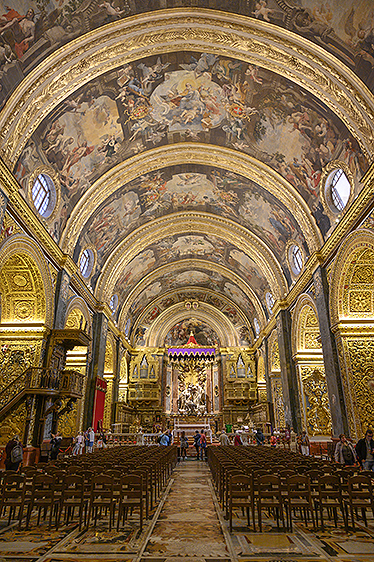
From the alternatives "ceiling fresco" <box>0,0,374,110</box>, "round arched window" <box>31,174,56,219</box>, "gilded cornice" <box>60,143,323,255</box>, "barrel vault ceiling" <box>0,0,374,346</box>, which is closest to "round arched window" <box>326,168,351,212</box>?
"barrel vault ceiling" <box>0,0,374,346</box>

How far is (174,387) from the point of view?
1310 inches

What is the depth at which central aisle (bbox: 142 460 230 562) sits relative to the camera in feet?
15.0

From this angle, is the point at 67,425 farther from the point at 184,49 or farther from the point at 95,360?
the point at 184,49

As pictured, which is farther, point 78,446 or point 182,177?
point 182,177

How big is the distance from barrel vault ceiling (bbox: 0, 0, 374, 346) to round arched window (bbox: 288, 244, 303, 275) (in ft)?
0.91

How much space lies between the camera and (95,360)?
19688 mm

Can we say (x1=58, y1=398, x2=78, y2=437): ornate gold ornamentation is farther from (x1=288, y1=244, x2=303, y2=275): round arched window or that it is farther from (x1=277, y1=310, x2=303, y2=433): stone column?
(x1=288, y1=244, x2=303, y2=275): round arched window

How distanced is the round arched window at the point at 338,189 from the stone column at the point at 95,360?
43.3ft

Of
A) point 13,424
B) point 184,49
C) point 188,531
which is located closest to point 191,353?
point 13,424

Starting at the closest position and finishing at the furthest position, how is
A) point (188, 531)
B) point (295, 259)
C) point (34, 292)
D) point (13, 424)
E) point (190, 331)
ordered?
point (188, 531)
point (13, 424)
point (34, 292)
point (295, 259)
point (190, 331)

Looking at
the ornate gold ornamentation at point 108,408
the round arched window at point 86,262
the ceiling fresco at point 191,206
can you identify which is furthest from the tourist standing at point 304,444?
the round arched window at point 86,262

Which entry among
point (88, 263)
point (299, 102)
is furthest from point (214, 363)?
point (299, 102)

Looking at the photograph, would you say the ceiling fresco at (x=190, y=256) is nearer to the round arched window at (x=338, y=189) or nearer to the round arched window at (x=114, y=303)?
the round arched window at (x=114, y=303)

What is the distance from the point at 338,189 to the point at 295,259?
5612 millimetres
